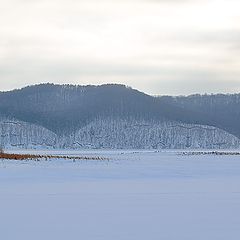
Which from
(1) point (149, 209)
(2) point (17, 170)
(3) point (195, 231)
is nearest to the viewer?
(3) point (195, 231)

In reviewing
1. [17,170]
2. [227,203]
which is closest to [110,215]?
[227,203]

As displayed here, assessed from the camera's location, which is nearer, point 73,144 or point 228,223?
point 228,223

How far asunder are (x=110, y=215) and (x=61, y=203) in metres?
2.85

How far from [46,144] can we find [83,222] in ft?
570

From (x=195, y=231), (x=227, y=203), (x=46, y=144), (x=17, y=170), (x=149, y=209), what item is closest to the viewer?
(x=195, y=231)

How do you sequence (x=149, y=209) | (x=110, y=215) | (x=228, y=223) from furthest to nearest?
1. (x=149, y=209)
2. (x=110, y=215)
3. (x=228, y=223)

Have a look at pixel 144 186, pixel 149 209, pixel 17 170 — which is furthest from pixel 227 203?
pixel 17 170

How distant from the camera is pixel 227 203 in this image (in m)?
16.2

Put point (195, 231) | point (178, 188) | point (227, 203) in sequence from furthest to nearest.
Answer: point (178, 188), point (227, 203), point (195, 231)

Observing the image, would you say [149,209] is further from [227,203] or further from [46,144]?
[46,144]

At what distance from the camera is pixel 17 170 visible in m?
32.5

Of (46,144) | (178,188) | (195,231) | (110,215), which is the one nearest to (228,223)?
(195,231)

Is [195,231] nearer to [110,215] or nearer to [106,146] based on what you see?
[110,215]

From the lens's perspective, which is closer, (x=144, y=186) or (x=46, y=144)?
(x=144, y=186)
